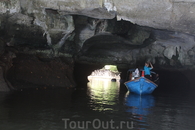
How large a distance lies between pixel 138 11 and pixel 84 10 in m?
1.95

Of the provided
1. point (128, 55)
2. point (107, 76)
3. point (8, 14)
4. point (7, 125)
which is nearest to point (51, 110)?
point (7, 125)

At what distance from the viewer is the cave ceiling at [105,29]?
23.2 feet

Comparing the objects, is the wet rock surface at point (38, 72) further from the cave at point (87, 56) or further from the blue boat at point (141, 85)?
the blue boat at point (141, 85)

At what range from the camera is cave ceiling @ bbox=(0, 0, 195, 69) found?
7082 mm

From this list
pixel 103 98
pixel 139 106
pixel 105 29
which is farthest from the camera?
pixel 105 29

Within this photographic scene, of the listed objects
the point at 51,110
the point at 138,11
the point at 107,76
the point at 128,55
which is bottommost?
the point at 107,76

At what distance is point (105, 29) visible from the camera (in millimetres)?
10906

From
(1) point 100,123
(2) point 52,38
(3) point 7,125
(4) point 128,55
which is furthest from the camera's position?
(4) point 128,55

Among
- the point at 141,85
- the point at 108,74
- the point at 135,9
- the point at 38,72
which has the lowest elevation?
the point at 108,74

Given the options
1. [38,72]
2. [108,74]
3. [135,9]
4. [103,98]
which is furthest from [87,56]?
[108,74]

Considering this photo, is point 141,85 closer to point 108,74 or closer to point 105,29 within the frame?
point 105,29

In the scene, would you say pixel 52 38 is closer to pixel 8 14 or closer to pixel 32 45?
pixel 32 45

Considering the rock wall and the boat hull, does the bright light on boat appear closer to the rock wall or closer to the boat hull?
the boat hull

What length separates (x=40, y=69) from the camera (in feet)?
40.9
